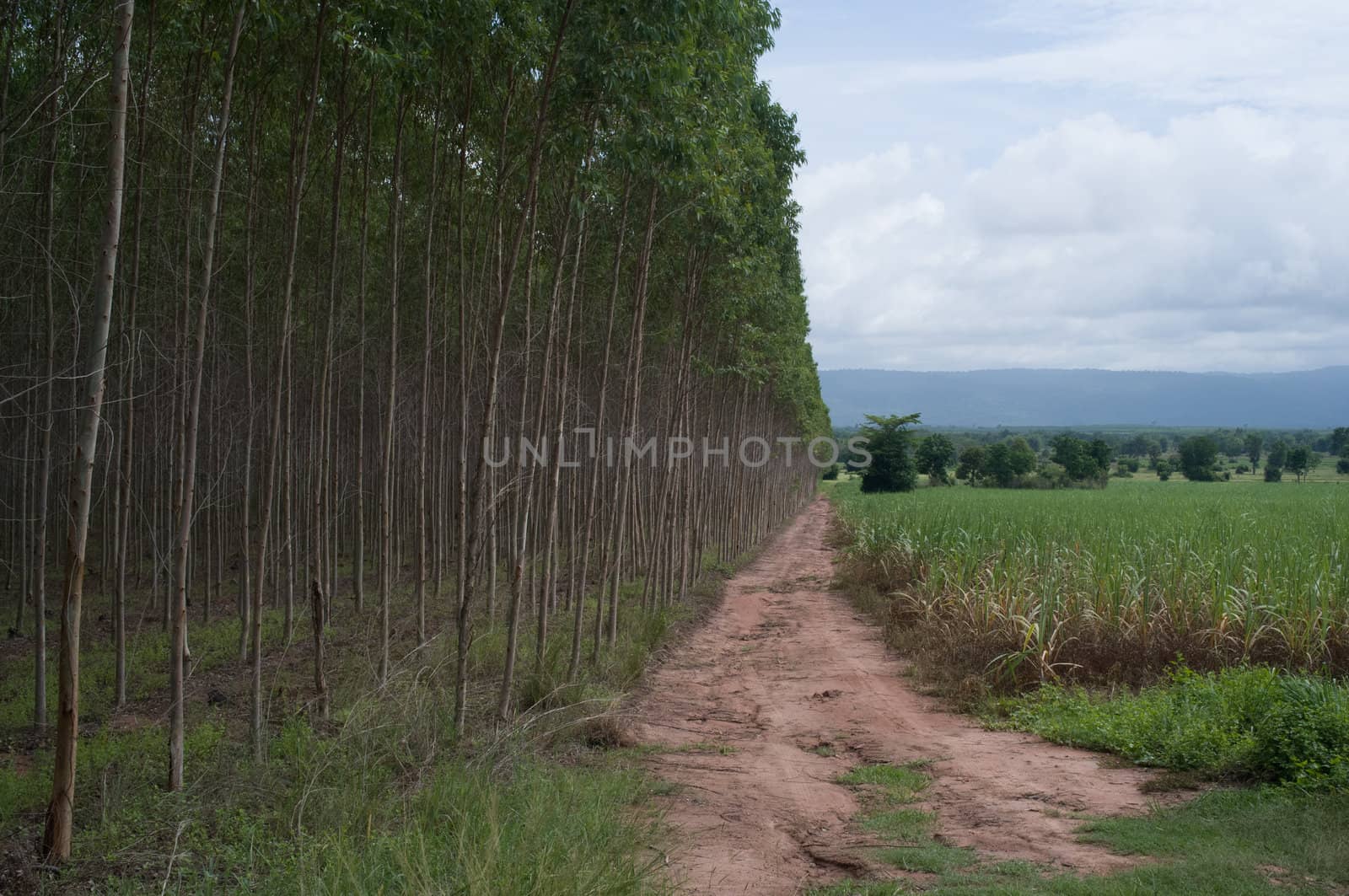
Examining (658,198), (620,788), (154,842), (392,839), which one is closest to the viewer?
(392,839)

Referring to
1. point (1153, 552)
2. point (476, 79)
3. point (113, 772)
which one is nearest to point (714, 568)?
point (1153, 552)

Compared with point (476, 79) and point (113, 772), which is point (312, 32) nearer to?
point (476, 79)

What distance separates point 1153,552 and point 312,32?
12.0 meters

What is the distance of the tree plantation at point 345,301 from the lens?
704 centimetres

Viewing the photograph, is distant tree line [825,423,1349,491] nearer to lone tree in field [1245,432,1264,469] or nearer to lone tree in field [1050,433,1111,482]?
lone tree in field [1050,433,1111,482]

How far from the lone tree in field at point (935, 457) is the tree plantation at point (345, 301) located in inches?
2267

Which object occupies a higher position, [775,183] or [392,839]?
[775,183]

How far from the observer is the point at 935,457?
74062mm

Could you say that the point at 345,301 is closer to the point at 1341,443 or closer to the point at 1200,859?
the point at 1200,859

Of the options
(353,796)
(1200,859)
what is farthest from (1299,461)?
(353,796)

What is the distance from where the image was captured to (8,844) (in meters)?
4.97

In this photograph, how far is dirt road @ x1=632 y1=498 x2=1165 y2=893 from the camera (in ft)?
18.9

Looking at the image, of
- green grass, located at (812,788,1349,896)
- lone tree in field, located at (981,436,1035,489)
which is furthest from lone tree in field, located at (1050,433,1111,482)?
green grass, located at (812,788,1349,896)

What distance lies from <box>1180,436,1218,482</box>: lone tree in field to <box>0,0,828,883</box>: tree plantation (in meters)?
72.1
